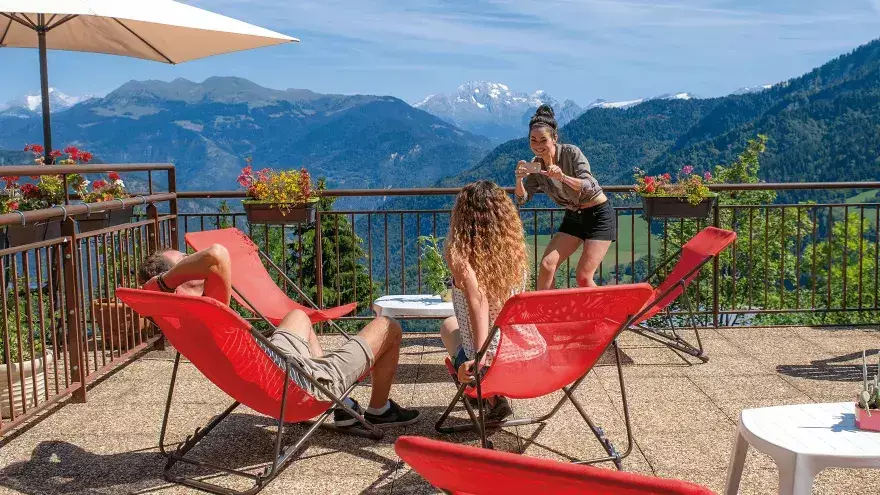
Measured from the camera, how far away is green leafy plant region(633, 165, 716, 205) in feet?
18.2

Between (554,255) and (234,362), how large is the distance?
2.43 m

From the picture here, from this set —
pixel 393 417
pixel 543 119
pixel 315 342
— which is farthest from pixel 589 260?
pixel 315 342

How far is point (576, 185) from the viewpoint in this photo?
465 cm

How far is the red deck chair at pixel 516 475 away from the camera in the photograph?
1115 mm

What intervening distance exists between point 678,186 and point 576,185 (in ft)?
4.35

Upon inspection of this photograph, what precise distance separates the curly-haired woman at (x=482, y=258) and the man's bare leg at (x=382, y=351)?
15.2 inches

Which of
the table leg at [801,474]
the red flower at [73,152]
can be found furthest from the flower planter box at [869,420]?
the red flower at [73,152]

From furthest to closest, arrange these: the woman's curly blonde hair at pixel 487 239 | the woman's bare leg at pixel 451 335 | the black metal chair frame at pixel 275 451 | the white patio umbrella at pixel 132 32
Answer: the white patio umbrella at pixel 132 32 < the woman's bare leg at pixel 451 335 < the woman's curly blonde hair at pixel 487 239 < the black metal chair frame at pixel 275 451

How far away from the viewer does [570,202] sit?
4.85m

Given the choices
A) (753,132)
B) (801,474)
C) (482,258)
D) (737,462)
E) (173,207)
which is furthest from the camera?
(753,132)

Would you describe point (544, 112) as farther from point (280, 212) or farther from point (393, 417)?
point (393, 417)

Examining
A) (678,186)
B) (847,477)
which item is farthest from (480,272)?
(678,186)

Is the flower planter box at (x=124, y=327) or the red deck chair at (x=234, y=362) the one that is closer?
the red deck chair at (x=234, y=362)

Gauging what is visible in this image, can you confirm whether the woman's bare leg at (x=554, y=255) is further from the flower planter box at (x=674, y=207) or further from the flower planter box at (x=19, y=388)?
the flower planter box at (x=19, y=388)
